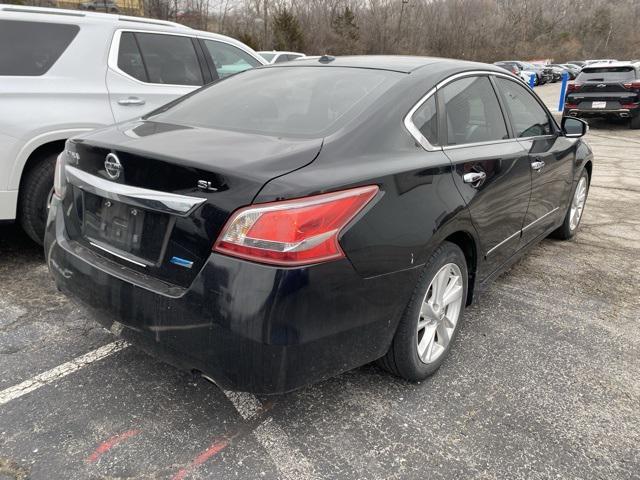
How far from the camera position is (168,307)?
197 cm

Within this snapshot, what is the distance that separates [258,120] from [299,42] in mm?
44539

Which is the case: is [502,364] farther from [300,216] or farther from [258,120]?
[258,120]

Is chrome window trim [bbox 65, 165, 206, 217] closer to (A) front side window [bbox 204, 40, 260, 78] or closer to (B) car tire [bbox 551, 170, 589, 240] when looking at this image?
(A) front side window [bbox 204, 40, 260, 78]

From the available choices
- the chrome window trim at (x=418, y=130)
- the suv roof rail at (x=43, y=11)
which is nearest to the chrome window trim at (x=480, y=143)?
the chrome window trim at (x=418, y=130)

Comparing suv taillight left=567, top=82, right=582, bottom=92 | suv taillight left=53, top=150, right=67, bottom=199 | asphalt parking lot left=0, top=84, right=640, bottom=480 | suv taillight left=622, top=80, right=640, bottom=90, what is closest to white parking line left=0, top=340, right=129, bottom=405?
asphalt parking lot left=0, top=84, right=640, bottom=480

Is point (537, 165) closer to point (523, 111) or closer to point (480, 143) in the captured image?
point (523, 111)

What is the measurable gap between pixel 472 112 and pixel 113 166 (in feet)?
6.46

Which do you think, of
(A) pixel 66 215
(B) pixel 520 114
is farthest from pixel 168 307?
(B) pixel 520 114

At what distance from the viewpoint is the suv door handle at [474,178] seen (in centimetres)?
262

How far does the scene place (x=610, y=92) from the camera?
13664 mm

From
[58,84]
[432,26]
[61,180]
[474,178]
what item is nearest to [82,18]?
[58,84]

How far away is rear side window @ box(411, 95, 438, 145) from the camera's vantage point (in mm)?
2486

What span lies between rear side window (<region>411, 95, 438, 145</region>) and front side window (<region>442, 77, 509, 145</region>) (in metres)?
0.12

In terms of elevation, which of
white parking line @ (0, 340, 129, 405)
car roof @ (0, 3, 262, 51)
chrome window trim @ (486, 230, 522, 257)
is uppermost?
car roof @ (0, 3, 262, 51)
